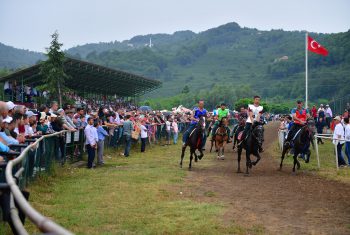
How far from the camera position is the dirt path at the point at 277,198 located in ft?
29.9

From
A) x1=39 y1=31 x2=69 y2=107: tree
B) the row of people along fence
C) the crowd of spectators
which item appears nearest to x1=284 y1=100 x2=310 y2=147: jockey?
the crowd of spectators

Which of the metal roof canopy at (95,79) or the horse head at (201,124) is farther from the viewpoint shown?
the metal roof canopy at (95,79)

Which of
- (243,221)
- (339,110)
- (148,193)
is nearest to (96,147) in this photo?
(148,193)

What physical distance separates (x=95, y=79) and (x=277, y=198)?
34604mm

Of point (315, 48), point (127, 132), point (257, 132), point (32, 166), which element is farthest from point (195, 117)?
point (315, 48)

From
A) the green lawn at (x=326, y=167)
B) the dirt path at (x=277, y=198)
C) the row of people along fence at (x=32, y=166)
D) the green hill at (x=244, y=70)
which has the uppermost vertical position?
the green hill at (x=244, y=70)

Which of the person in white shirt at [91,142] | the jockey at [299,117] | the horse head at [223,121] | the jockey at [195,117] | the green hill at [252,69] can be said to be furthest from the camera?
the green hill at [252,69]

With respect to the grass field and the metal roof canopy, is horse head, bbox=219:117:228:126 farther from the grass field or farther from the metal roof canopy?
the metal roof canopy

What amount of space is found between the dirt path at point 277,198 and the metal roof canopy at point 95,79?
61.6 ft

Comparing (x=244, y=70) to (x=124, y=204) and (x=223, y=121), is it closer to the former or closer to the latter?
(x=223, y=121)

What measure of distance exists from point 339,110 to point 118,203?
3788cm

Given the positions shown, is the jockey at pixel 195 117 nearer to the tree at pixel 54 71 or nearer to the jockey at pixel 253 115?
the jockey at pixel 253 115

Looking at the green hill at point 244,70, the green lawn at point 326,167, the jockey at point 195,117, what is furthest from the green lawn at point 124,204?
the green hill at point 244,70

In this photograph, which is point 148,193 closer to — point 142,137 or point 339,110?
point 142,137
